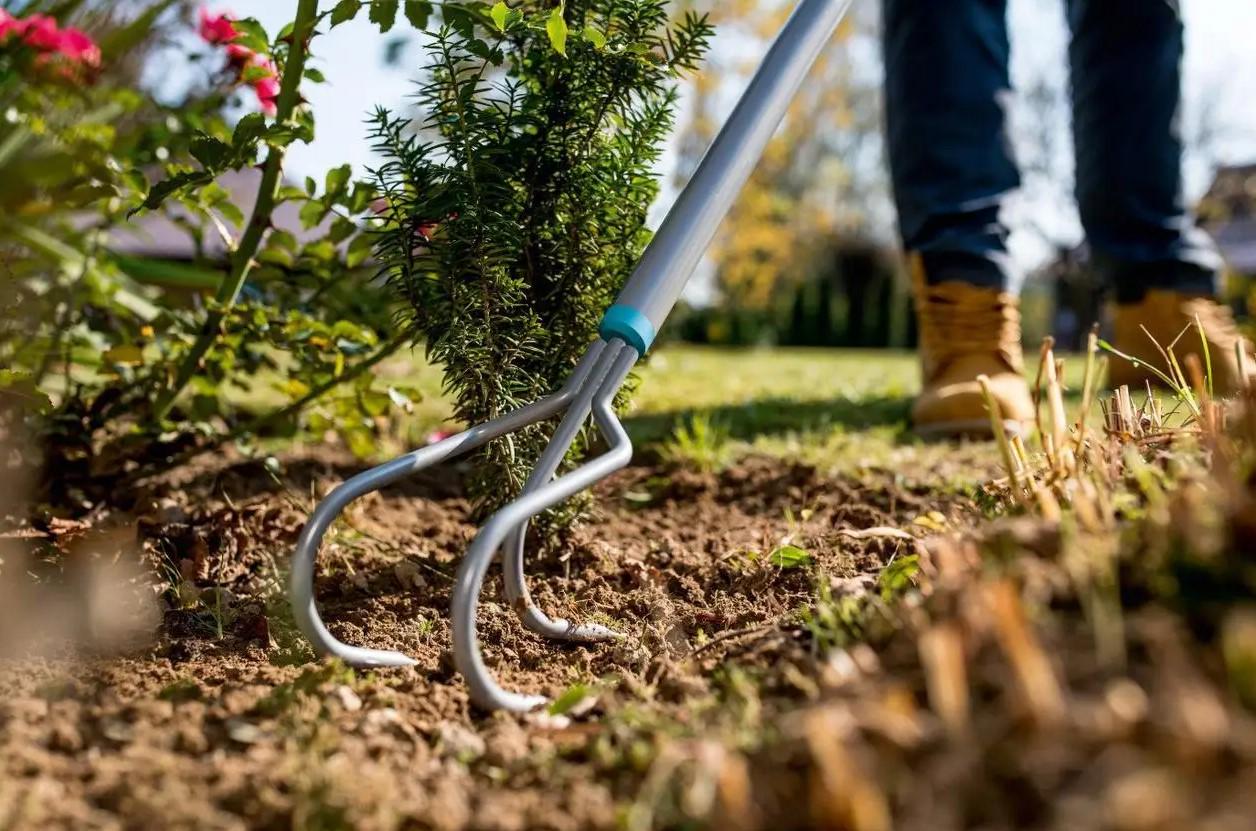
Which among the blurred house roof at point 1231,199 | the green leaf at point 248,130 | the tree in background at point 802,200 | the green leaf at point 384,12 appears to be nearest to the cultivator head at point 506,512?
the green leaf at point 384,12

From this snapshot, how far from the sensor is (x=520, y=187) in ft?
5.41

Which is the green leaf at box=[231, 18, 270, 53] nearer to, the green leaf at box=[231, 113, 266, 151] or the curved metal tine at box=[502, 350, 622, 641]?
the green leaf at box=[231, 113, 266, 151]

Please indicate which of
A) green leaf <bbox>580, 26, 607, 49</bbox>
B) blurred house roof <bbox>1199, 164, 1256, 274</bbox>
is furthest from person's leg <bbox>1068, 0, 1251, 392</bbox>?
blurred house roof <bbox>1199, 164, 1256, 274</bbox>

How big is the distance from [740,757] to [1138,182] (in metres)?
2.88

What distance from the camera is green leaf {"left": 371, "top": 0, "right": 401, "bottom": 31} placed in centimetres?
149

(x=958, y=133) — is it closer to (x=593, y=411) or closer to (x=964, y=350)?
(x=964, y=350)

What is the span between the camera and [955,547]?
3.69 ft

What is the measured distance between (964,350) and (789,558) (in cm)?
144

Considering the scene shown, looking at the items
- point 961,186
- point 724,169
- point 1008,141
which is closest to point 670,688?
point 724,169

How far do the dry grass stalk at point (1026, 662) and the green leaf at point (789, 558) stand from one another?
2.67 feet

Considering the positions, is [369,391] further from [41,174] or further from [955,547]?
[955,547]

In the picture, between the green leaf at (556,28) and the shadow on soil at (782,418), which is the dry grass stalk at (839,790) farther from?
the shadow on soil at (782,418)

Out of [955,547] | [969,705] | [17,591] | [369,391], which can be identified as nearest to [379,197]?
[369,391]

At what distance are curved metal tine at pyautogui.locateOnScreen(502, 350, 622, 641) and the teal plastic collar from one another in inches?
1.2
